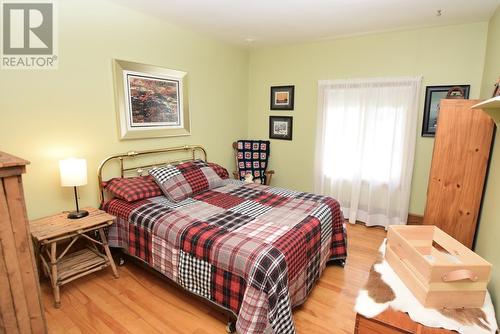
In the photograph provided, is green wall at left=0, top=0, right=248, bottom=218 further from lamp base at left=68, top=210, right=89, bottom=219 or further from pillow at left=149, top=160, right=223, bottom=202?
pillow at left=149, top=160, right=223, bottom=202

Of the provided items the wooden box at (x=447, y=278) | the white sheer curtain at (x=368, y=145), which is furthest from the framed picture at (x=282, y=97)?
the wooden box at (x=447, y=278)

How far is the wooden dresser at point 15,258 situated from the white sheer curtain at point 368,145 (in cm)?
334

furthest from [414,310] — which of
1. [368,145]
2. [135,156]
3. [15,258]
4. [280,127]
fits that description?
[280,127]

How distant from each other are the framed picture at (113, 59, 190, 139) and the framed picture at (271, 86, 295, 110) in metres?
1.47

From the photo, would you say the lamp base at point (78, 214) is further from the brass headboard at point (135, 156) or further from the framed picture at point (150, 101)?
the framed picture at point (150, 101)

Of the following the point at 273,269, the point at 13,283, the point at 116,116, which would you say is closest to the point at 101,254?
the point at 13,283

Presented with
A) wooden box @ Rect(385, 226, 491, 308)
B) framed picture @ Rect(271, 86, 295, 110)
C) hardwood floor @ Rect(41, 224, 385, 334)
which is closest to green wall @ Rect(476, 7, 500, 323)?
wooden box @ Rect(385, 226, 491, 308)

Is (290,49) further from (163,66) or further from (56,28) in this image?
(56,28)

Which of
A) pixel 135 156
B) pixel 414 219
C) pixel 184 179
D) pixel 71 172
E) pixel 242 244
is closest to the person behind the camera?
pixel 242 244

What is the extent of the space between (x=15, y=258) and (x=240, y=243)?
1255mm

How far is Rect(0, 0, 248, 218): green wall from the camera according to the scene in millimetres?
2146

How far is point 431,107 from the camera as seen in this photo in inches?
123

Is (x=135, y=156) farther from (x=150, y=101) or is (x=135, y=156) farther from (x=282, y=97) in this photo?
(x=282, y=97)

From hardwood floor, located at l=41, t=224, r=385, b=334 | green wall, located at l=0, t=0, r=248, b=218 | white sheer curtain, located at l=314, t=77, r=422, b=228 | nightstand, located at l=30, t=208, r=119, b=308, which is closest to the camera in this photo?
hardwood floor, located at l=41, t=224, r=385, b=334
